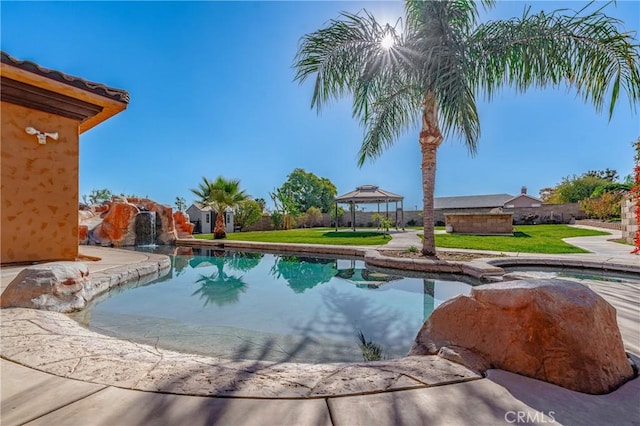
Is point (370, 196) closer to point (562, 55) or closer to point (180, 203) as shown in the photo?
point (562, 55)

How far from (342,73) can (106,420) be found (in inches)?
264

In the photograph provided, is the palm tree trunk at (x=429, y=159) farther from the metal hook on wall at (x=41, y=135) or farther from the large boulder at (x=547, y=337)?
the metal hook on wall at (x=41, y=135)

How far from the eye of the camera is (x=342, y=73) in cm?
630

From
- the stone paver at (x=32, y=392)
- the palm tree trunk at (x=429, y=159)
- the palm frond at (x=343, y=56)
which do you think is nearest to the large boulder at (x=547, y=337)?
the stone paver at (x=32, y=392)

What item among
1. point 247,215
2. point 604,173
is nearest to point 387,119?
A: point 247,215

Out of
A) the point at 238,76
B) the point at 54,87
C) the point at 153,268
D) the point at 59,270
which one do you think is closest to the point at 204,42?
the point at 238,76

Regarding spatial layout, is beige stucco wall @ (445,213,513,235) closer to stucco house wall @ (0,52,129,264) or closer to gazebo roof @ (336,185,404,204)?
gazebo roof @ (336,185,404,204)

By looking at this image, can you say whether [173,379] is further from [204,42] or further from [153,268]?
[204,42]

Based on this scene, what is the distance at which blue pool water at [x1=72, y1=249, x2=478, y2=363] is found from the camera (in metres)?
3.01

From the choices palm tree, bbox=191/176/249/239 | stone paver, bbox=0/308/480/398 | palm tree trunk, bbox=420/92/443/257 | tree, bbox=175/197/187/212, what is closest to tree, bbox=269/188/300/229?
palm tree, bbox=191/176/249/239

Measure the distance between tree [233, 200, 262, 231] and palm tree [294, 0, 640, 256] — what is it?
1600 cm

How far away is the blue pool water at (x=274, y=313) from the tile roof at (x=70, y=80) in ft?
12.9

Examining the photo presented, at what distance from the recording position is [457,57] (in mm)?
5797

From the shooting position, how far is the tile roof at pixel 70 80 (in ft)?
14.8
